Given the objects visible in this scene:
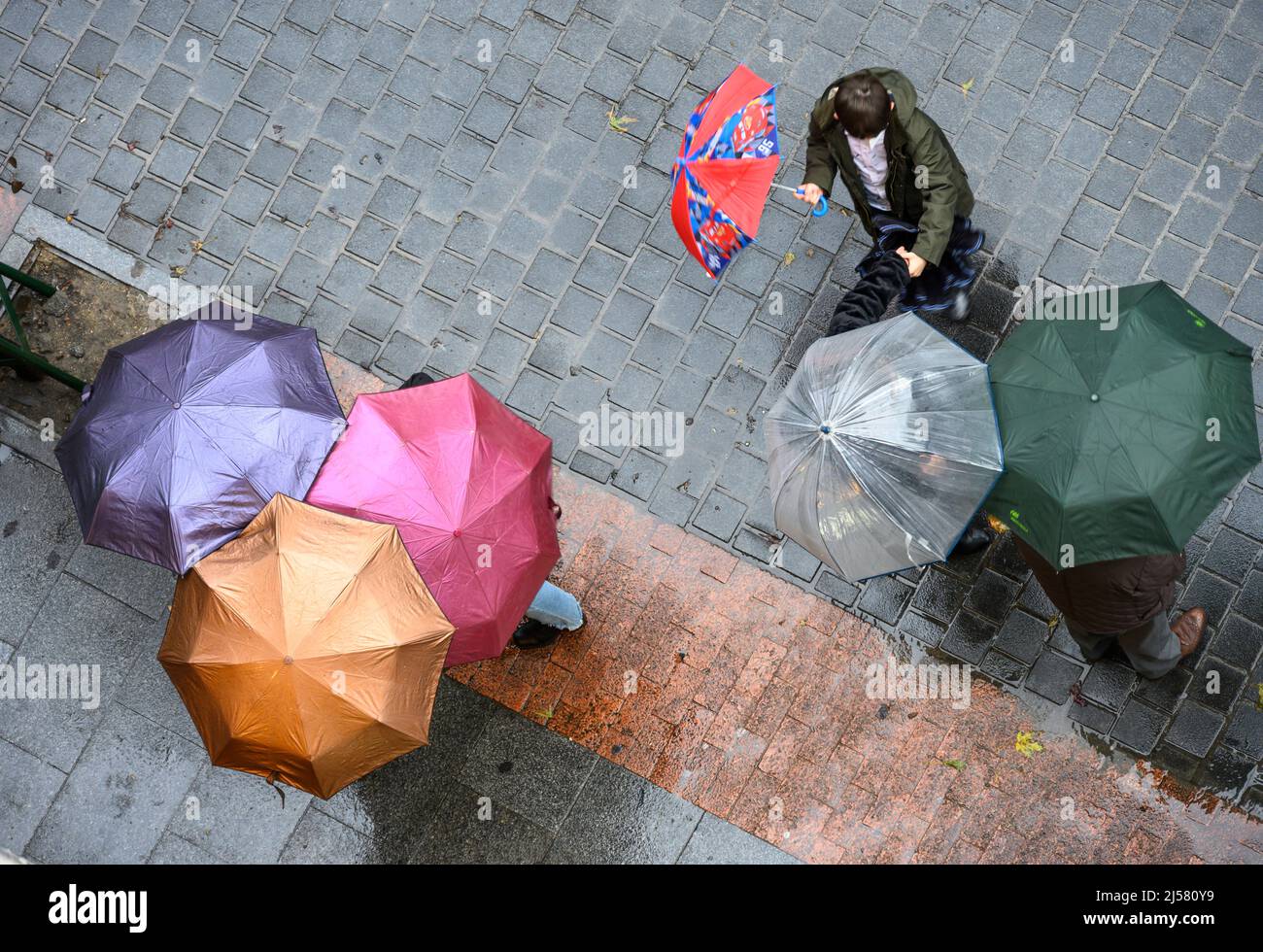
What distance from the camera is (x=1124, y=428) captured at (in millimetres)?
4809

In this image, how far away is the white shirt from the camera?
5.55 metres

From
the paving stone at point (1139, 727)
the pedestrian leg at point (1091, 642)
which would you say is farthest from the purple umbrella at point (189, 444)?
the paving stone at point (1139, 727)

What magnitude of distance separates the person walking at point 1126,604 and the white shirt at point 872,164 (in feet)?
A: 6.78

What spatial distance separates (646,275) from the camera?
6926 mm

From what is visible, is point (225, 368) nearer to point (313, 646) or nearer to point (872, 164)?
point (313, 646)

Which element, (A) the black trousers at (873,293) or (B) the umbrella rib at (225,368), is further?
(A) the black trousers at (873,293)

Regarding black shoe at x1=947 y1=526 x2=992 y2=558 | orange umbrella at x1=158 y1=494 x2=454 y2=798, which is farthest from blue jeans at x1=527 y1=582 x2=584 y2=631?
black shoe at x1=947 y1=526 x2=992 y2=558

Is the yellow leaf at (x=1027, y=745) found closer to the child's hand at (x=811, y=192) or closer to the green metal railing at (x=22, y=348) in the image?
the child's hand at (x=811, y=192)

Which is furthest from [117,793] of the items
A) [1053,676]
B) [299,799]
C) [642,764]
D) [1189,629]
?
[1189,629]

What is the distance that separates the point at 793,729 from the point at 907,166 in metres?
3.38

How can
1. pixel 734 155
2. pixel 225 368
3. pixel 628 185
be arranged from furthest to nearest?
pixel 628 185 < pixel 225 368 < pixel 734 155

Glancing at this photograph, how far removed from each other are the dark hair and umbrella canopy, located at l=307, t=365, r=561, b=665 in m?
2.37

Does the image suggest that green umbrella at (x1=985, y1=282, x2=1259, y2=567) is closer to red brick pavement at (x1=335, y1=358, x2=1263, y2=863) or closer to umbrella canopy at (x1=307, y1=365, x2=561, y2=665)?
red brick pavement at (x1=335, y1=358, x2=1263, y2=863)

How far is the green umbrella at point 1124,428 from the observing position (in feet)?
15.8
